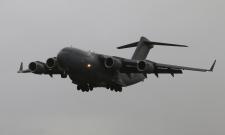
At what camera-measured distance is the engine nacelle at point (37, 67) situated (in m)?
47.5

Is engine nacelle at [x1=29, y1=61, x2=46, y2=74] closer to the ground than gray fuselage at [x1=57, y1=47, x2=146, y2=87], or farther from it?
closer to the ground

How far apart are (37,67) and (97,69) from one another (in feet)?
19.7

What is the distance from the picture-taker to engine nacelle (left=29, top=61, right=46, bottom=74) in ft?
156

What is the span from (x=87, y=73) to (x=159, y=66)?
20.5 feet

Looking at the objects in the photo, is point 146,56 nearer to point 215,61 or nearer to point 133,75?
point 133,75

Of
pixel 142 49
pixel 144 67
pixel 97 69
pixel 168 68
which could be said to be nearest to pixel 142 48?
pixel 142 49

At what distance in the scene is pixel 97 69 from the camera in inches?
1732

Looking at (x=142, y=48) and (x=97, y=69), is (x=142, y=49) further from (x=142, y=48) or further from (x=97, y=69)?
(x=97, y=69)

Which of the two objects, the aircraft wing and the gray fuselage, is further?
the aircraft wing

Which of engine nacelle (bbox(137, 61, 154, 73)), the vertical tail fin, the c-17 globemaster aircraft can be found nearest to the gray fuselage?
the c-17 globemaster aircraft

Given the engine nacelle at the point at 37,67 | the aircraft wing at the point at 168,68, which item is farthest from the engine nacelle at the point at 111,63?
the engine nacelle at the point at 37,67

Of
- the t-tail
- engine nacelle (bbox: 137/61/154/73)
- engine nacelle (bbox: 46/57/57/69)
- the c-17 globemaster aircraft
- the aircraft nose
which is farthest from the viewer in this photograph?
the t-tail

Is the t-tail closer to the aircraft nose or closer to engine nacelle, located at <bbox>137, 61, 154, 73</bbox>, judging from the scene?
engine nacelle, located at <bbox>137, 61, 154, 73</bbox>

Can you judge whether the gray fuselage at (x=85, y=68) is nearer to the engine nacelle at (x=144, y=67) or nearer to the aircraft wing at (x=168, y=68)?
the engine nacelle at (x=144, y=67)
